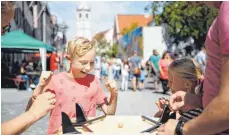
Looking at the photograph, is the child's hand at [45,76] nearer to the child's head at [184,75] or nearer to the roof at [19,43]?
the child's head at [184,75]

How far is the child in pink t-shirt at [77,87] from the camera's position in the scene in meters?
2.75

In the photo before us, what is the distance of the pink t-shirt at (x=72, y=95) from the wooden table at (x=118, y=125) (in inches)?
16.3

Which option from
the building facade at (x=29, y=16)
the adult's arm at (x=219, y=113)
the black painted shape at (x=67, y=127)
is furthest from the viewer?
the building facade at (x=29, y=16)

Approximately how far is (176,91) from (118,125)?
1.22 ft

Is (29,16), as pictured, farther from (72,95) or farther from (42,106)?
(42,106)

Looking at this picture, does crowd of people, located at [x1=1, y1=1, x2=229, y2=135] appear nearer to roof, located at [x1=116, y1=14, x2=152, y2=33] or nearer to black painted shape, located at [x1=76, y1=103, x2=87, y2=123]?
black painted shape, located at [x1=76, y1=103, x2=87, y2=123]

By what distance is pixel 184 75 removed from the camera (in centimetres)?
229

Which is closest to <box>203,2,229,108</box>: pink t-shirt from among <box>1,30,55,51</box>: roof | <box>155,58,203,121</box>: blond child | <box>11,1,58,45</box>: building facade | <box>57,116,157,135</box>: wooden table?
<box>57,116,157,135</box>: wooden table

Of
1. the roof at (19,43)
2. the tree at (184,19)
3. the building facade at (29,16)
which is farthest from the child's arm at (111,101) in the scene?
the tree at (184,19)

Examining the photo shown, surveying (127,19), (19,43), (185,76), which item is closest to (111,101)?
(185,76)

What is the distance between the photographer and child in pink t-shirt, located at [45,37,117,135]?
2.75m

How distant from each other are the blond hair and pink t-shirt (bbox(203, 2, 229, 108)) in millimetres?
1401

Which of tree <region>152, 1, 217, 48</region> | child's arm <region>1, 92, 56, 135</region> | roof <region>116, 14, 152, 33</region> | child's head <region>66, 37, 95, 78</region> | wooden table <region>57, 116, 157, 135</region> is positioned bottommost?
wooden table <region>57, 116, 157, 135</region>

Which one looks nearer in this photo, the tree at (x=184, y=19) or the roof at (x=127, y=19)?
the tree at (x=184, y=19)
